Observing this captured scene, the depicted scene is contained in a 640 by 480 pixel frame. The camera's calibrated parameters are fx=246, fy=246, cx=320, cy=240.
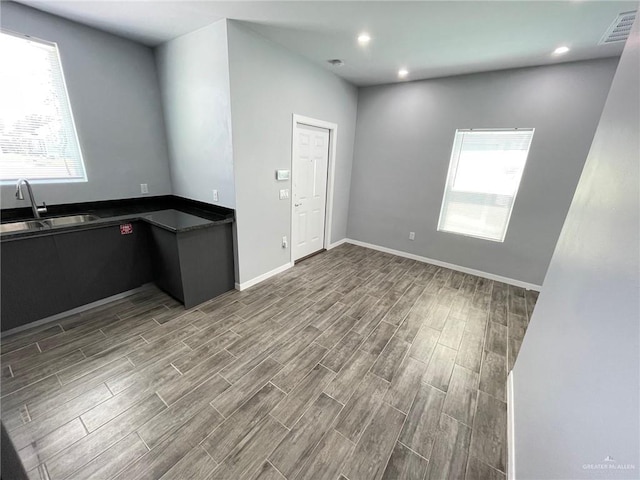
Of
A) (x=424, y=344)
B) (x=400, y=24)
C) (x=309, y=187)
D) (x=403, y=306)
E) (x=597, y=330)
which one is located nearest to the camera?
(x=597, y=330)

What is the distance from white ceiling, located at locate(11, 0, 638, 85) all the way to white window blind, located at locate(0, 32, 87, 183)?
437 millimetres

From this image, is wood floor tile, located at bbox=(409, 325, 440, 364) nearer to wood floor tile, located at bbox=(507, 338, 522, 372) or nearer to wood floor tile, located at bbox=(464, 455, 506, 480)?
wood floor tile, located at bbox=(507, 338, 522, 372)

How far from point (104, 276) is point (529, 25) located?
14.9 ft

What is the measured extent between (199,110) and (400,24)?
2157mm

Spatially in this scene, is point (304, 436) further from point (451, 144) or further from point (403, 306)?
point (451, 144)

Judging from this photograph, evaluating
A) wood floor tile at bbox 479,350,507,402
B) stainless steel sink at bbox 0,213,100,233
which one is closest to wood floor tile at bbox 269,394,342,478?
wood floor tile at bbox 479,350,507,402

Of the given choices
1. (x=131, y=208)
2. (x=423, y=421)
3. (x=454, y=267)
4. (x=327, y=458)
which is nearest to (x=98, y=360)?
(x=131, y=208)

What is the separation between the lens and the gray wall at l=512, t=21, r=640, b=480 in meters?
0.68

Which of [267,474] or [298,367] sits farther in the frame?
[298,367]

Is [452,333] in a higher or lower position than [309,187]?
lower

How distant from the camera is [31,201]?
2326 mm

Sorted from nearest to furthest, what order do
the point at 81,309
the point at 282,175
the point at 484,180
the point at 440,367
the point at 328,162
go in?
the point at 440,367, the point at 81,309, the point at 282,175, the point at 484,180, the point at 328,162

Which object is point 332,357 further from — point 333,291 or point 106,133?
point 106,133

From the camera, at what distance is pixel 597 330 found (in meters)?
0.85
